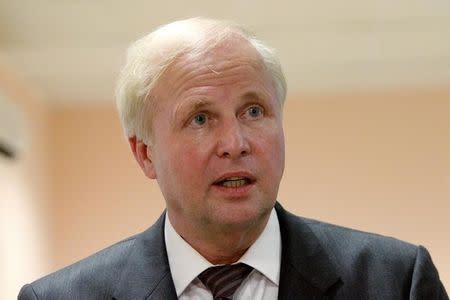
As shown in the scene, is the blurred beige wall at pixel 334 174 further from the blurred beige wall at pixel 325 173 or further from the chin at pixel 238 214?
the chin at pixel 238 214

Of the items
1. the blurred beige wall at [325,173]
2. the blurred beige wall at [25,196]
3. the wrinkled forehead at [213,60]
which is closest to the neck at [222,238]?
the wrinkled forehead at [213,60]

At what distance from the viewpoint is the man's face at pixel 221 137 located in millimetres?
1257

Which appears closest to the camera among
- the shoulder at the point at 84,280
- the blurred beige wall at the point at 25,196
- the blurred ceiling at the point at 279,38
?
the shoulder at the point at 84,280

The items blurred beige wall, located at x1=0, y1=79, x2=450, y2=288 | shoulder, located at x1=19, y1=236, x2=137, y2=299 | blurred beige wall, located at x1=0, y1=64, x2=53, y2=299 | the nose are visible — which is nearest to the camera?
the nose

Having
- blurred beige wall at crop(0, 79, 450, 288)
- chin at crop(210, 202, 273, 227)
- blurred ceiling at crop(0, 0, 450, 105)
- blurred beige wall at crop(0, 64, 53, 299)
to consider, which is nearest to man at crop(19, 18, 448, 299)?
chin at crop(210, 202, 273, 227)

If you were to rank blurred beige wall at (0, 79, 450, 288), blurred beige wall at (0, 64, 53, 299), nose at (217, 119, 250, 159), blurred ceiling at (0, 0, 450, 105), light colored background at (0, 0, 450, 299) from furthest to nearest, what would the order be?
blurred beige wall at (0, 79, 450, 288) < light colored background at (0, 0, 450, 299) < blurred beige wall at (0, 64, 53, 299) < blurred ceiling at (0, 0, 450, 105) < nose at (217, 119, 250, 159)

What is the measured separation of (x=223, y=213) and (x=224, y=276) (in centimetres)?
12

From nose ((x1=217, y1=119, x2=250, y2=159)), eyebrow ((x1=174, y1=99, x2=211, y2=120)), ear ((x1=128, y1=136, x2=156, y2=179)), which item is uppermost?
eyebrow ((x1=174, y1=99, x2=211, y2=120))

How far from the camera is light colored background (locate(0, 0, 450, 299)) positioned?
452 cm

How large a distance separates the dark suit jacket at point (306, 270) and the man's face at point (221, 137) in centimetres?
10

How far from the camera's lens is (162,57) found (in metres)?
1.35

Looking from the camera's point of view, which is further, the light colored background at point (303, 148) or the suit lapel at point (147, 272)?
the light colored background at point (303, 148)

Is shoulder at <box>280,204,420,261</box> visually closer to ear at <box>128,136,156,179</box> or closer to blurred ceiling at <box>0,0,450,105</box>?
ear at <box>128,136,156,179</box>

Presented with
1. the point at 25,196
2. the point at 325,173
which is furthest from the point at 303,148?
the point at 25,196
